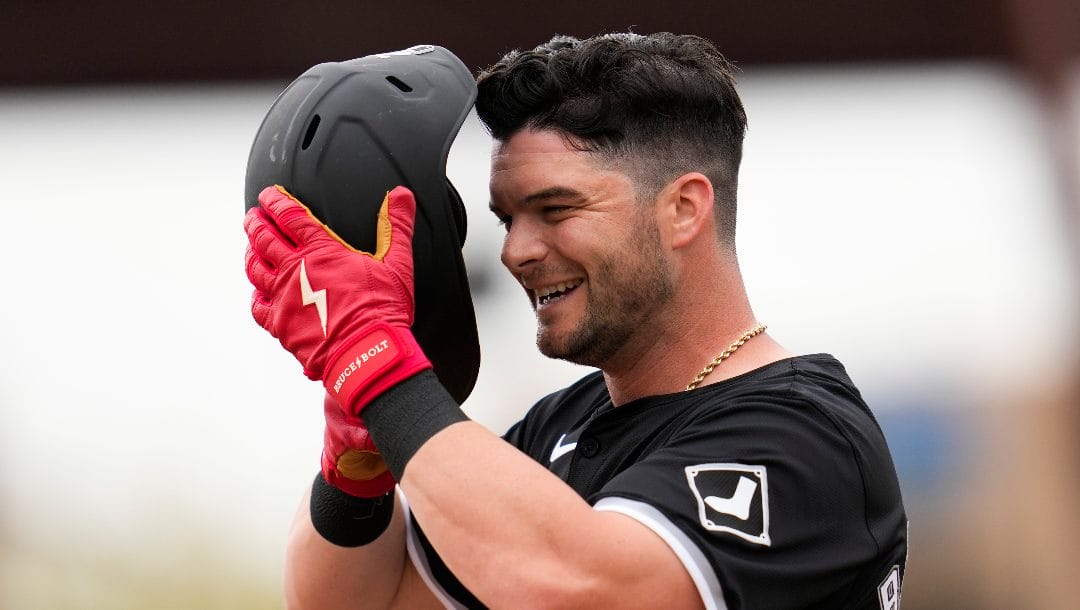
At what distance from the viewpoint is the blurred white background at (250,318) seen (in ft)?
16.9

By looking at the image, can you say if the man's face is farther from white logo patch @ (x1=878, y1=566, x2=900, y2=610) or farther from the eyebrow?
white logo patch @ (x1=878, y1=566, x2=900, y2=610)

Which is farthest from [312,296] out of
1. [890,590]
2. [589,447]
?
[890,590]

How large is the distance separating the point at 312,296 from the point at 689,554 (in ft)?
2.07

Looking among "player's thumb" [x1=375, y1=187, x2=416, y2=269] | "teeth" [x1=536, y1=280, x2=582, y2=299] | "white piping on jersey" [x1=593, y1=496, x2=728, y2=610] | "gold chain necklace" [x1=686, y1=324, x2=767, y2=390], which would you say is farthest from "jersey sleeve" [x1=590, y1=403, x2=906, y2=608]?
"player's thumb" [x1=375, y1=187, x2=416, y2=269]

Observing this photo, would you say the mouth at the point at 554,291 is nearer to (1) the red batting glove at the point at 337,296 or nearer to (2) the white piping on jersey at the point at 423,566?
(1) the red batting glove at the point at 337,296

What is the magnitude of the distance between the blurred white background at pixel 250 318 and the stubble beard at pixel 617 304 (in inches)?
112

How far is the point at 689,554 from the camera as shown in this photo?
168 cm

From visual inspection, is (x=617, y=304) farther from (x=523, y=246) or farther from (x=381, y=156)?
(x=381, y=156)

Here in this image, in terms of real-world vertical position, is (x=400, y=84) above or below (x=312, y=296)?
above

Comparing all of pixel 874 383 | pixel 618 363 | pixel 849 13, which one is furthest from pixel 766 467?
pixel 849 13

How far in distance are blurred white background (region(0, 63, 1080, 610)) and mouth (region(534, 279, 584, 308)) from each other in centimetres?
280

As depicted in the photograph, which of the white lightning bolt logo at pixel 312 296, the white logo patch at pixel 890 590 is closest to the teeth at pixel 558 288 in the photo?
the white lightning bolt logo at pixel 312 296

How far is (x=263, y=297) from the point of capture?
188 centimetres

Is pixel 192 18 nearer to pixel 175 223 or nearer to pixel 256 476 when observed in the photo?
pixel 175 223
